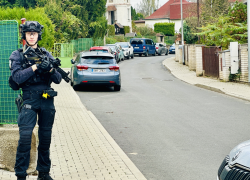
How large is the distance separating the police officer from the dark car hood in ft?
7.18

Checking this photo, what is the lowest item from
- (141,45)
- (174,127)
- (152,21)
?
(174,127)

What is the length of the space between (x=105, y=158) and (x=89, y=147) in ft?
2.67

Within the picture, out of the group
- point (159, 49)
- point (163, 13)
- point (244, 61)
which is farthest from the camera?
point (163, 13)

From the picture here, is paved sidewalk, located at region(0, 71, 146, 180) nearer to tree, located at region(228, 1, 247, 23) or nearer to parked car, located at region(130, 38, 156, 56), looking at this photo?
tree, located at region(228, 1, 247, 23)

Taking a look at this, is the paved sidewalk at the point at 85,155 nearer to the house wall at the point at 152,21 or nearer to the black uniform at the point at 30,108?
the black uniform at the point at 30,108

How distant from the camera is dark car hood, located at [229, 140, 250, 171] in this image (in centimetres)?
372

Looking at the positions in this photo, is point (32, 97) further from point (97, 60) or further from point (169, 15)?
point (169, 15)

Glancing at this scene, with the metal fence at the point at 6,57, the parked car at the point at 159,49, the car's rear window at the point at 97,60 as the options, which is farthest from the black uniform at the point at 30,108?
the parked car at the point at 159,49

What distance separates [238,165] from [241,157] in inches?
4.3

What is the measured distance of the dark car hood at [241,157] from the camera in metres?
3.72

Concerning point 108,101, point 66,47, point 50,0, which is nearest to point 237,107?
point 108,101

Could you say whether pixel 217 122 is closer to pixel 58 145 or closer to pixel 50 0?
pixel 58 145

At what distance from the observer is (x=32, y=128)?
5.05m

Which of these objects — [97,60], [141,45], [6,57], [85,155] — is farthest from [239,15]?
[141,45]
